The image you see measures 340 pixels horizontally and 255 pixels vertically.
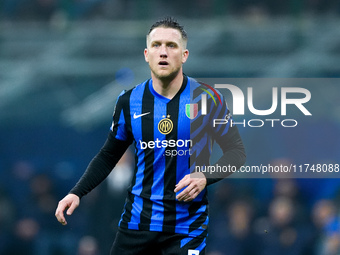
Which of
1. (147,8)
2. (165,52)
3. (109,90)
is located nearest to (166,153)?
(165,52)

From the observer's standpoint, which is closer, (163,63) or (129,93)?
(163,63)

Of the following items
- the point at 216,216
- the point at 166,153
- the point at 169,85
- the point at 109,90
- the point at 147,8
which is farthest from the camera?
the point at 147,8

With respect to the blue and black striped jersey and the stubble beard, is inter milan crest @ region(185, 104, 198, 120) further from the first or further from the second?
the stubble beard

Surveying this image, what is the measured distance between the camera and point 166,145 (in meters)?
3.53

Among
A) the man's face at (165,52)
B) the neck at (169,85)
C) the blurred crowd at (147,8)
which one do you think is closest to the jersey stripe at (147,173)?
the neck at (169,85)

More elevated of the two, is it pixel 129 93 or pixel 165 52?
pixel 165 52

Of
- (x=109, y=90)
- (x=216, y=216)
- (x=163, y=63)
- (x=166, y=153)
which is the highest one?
(x=109, y=90)

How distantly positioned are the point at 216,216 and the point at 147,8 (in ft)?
7.30

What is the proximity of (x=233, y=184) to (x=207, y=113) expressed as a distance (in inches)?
116

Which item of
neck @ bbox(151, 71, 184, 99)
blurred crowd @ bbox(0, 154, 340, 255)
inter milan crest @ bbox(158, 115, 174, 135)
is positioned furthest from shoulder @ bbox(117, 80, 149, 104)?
blurred crowd @ bbox(0, 154, 340, 255)

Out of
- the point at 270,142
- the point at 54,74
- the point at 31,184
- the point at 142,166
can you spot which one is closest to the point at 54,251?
the point at 31,184

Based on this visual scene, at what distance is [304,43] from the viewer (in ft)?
21.4

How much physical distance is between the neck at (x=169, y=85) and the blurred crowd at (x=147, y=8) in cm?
313

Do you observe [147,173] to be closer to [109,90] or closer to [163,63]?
[163,63]
